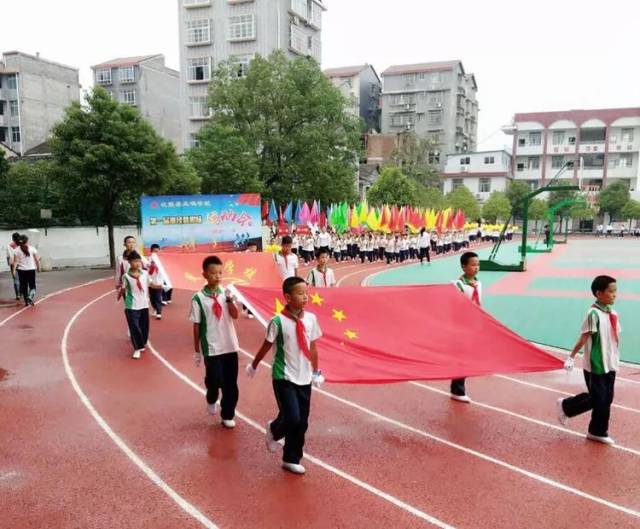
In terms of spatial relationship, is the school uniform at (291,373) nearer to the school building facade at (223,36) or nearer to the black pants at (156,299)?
the black pants at (156,299)

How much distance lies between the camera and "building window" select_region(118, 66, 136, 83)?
52.7 metres

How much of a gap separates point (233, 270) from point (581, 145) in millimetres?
63688

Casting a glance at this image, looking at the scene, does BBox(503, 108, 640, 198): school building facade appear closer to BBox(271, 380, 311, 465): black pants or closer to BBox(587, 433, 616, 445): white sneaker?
BBox(587, 433, 616, 445): white sneaker

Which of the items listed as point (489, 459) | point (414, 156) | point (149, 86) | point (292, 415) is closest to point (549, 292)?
point (489, 459)

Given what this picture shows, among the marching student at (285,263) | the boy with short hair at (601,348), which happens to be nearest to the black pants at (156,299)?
the marching student at (285,263)

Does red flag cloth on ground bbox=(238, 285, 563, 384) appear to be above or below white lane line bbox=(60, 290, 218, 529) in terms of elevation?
above

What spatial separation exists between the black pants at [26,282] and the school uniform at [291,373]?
1030 centimetres

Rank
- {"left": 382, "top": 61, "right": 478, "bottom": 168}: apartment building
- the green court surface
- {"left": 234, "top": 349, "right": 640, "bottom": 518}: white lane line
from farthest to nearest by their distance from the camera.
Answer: {"left": 382, "top": 61, "right": 478, "bottom": 168}: apartment building < the green court surface < {"left": 234, "top": 349, "right": 640, "bottom": 518}: white lane line

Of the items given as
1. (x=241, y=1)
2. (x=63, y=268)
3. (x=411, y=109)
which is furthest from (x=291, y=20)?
(x=63, y=268)

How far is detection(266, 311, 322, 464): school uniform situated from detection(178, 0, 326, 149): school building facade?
40.4 meters

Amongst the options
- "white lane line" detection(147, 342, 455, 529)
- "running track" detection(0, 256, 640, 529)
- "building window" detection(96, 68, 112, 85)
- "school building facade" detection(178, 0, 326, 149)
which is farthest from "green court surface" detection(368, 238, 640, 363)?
"building window" detection(96, 68, 112, 85)

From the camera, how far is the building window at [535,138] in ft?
213

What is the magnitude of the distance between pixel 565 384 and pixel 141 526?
549cm

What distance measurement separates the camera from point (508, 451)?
5.08m
